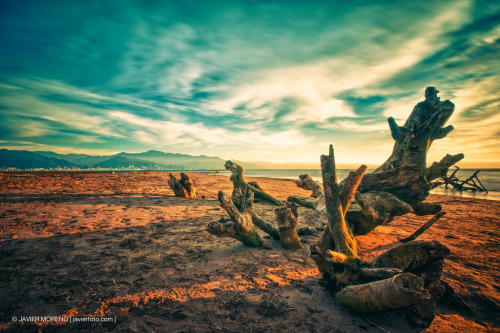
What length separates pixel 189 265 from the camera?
13.4 ft

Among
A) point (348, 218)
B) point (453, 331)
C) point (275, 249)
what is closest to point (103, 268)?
point (275, 249)

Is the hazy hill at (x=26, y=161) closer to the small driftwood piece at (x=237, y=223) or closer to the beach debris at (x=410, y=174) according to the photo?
the small driftwood piece at (x=237, y=223)

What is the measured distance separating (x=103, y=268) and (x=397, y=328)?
5146 millimetres

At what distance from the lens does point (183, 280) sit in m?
3.53

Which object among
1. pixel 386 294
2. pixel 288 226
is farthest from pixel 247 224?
pixel 386 294

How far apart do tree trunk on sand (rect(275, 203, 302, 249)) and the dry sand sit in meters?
0.27

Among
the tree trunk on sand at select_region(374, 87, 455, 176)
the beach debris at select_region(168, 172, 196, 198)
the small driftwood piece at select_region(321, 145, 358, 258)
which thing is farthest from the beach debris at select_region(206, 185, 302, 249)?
the beach debris at select_region(168, 172, 196, 198)

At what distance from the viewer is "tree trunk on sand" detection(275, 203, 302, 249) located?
471cm

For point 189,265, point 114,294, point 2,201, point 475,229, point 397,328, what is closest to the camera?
point 397,328

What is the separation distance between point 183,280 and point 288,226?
2668mm

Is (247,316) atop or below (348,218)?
below

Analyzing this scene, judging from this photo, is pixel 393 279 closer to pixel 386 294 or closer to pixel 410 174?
pixel 386 294

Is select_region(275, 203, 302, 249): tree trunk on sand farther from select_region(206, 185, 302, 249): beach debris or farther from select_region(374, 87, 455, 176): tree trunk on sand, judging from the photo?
select_region(374, 87, 455, 176): tree trunk on sand

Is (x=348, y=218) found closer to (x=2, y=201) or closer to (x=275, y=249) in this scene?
(x=275, y=249)
